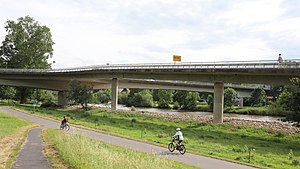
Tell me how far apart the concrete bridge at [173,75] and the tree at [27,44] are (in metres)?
9.21

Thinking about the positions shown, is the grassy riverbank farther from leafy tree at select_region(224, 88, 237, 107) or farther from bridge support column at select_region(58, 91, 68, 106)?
leafy tree at select_region(224, 88, 237, 107)

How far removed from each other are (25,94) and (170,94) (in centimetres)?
4595

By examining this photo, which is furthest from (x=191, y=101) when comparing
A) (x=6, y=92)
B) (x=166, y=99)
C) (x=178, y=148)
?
(x=178, y=148)

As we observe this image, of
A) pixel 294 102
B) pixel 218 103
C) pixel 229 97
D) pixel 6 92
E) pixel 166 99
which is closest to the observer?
pixel 294 102

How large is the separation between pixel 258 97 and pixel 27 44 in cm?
6956

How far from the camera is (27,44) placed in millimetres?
90562

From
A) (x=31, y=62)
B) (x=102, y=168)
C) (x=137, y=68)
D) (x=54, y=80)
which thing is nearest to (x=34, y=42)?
(x=31, y=62)

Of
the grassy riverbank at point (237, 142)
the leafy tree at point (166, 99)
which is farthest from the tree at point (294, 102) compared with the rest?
the leafy tree at point (166, 99)

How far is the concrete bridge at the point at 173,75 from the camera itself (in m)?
40.9

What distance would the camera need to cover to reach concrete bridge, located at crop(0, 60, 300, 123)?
40.9m

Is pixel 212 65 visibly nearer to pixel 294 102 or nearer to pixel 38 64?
pixel 294 102

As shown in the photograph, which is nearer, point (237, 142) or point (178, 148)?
point (178, 148)

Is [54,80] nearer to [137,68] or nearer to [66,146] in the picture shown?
[137,68]

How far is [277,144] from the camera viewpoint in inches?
1241
